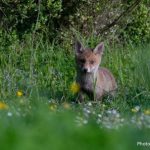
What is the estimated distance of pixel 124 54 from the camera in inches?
620

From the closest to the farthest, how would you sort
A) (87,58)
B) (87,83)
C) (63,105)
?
1. (63,105)
2. (87,83)
3. (87,58)

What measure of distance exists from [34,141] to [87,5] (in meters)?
14.0

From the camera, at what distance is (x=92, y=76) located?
40.1 feet

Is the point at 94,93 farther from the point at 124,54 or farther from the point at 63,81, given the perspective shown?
the point at 124,54

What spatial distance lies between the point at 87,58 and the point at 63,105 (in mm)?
3593

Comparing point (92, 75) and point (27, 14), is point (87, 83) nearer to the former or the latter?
point (92, 75)

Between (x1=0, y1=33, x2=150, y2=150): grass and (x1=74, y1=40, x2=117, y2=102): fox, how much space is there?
232 millimetres

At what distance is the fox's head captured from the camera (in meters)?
12.3

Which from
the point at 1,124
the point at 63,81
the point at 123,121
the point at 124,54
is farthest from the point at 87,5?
the point at 1,124

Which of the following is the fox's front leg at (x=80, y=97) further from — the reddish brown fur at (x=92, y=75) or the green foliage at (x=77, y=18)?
the green foliage at (x=77, y=18)

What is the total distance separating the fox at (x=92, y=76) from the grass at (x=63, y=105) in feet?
0.76

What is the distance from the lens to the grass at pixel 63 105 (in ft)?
14.2

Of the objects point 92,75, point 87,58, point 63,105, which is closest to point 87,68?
point 92,75

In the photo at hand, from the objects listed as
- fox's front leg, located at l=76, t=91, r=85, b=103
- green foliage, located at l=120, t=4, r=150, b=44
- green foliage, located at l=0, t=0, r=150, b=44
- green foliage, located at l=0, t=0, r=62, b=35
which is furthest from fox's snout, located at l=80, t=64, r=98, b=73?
green foliage, located at l=120, t=4, r=150, b=44
